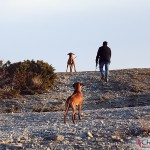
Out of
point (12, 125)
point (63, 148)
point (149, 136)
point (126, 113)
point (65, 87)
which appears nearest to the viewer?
point (63, 148)

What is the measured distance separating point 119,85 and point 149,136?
1715cm

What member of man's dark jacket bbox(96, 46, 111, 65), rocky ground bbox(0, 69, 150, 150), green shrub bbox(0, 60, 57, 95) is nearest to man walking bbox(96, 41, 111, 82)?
man's dark jacket bbox(96, 46, 111, 65)

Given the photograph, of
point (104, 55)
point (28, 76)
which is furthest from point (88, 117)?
point (28, 76)

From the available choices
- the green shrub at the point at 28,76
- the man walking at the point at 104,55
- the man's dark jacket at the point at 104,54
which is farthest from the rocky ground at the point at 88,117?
the man's dark jacket at the point at 104,54

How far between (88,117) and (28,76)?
12.1 metres

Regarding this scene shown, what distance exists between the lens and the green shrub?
27.2 m

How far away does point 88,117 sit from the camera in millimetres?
16406

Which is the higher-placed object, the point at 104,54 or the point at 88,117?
the point at 104,54

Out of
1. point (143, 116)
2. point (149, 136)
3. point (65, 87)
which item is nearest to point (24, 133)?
Result: point (149, 136)

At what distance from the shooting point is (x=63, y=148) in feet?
34.1

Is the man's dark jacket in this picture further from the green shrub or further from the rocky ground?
the green shrub

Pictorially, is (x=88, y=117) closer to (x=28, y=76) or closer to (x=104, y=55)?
(x=104, y=55)

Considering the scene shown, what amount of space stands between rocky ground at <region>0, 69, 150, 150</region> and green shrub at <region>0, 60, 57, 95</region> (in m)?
0.64

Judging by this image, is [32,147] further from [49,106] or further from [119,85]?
[119,85]
